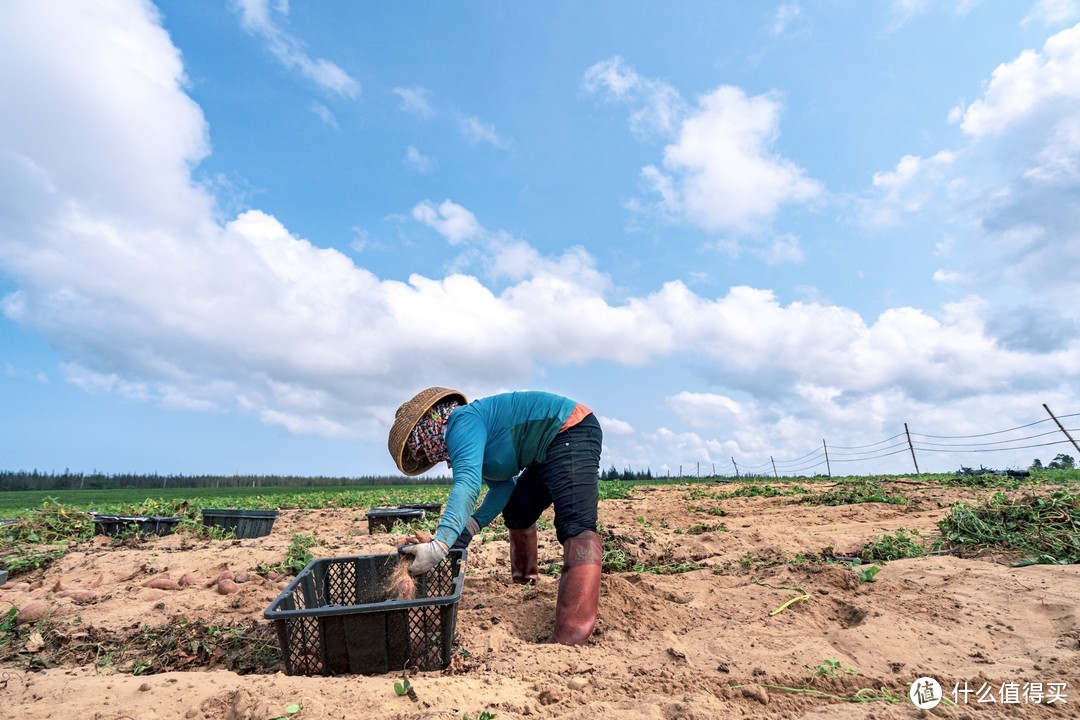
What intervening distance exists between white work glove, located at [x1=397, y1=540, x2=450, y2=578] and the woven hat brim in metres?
0.65

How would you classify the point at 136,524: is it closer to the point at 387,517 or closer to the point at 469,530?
the point at 387,517

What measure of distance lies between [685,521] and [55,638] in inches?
260

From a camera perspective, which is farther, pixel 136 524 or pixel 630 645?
pixel 136 524

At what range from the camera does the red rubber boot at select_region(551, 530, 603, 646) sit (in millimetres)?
3023

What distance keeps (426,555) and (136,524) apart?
6357 millimetres

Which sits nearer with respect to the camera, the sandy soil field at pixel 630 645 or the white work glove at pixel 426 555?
the sandy soil field at pixel 630 645

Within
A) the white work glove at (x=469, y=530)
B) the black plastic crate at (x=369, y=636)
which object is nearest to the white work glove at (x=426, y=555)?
the black plastic crate at (x=369, y=636)

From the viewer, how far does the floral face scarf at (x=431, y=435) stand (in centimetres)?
336

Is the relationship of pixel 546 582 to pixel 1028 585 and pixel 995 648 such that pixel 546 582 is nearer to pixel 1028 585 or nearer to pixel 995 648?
pixel 995 648

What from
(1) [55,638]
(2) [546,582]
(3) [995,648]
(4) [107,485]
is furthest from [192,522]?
(4) [107,485]

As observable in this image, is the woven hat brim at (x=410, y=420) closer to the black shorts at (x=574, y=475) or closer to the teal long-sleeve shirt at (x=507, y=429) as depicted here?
the teal long-sleeve shirt at (x=507, y=429)

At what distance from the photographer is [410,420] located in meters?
3.34

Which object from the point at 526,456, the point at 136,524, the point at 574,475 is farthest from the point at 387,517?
the point at 574,475

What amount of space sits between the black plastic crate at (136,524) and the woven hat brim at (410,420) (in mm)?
5536
